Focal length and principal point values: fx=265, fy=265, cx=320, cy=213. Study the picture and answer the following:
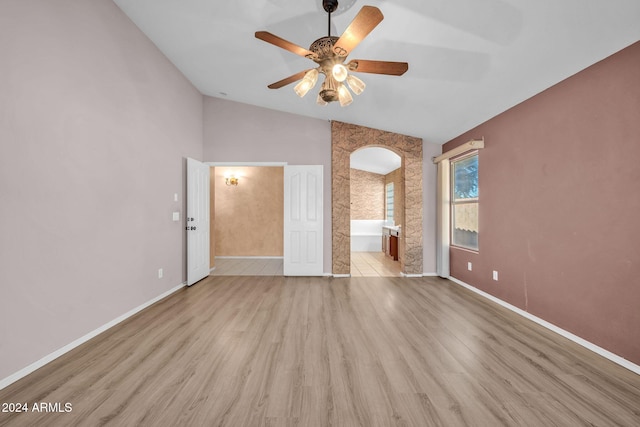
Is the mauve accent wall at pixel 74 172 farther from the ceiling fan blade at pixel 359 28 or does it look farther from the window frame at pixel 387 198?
the window frame at pixel 387 198

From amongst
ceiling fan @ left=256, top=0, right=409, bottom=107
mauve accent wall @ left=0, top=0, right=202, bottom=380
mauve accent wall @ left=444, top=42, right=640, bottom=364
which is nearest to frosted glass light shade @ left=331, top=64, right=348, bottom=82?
ceiling fan @ left=256, top=0, right=409, bottom=107

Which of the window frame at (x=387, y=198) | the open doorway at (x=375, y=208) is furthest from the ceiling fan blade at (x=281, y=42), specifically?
the window frame at (x=387, y=198)

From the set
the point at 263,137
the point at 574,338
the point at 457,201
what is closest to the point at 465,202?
the point at 457,201

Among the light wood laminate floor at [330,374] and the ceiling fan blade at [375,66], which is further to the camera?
the ceiling fan blade at [375,66]

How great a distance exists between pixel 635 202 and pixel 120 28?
5085 mm

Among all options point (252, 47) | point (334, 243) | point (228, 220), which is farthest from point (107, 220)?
point (228, 220)

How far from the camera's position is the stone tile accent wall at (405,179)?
16.2 ft


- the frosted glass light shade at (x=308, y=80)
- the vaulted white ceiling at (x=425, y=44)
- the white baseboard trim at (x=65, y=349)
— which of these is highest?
the vaulted white ceiling at (x=425, y=44)

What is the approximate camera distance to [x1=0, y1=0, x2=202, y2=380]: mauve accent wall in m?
1.88

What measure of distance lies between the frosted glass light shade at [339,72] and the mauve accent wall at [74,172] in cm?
230

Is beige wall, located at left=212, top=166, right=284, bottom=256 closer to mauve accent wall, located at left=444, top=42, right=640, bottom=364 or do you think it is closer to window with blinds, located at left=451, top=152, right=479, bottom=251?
window with blinds, located at left=451, top=152, right=479, bottom=251

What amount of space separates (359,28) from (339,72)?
0.32 metres

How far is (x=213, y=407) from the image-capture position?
62.9 inches

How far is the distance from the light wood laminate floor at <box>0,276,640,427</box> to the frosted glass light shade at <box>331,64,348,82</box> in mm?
2208
